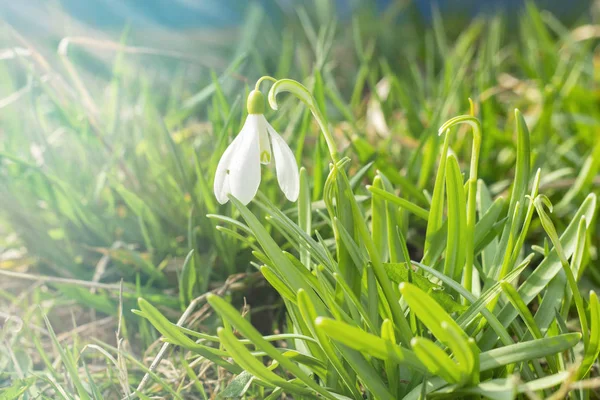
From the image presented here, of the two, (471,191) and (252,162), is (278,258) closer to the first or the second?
(252,162)

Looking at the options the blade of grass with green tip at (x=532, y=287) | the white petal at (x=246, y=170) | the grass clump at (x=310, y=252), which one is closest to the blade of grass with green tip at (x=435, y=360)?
the grass clump at (x=310, y=252)

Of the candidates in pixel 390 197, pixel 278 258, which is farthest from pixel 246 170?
pixel 390 197

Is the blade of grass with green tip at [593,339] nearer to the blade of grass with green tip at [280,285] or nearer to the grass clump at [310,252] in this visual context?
the grass clump at [310,252]

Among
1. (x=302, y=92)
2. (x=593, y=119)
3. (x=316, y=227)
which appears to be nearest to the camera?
(x=302, y=92)

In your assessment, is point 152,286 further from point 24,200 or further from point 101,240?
point 24,200

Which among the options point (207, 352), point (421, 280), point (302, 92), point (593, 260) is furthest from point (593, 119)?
point (207, 352)

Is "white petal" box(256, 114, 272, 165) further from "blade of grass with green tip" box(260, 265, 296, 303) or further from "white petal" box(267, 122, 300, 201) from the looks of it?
"blade of grass with green tip" box(260, 265, 296, 303)

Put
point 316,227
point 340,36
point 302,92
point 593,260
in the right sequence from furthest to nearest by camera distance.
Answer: point 340,36
point 593,260
point 316,227
point 302,92
